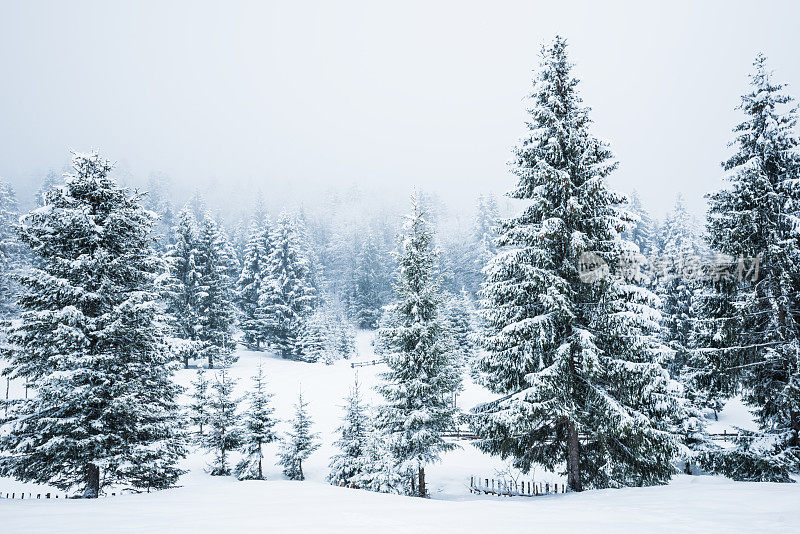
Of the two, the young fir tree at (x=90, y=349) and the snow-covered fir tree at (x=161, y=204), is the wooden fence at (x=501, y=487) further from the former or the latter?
the snow-covered fir tree at (x=161, y=204)

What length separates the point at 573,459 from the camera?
504 inches

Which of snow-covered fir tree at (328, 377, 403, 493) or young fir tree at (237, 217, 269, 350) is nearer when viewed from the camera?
snow-covered fir tree at (328, 377, 403, 493)

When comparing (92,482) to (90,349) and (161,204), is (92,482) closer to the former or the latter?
(90,349)

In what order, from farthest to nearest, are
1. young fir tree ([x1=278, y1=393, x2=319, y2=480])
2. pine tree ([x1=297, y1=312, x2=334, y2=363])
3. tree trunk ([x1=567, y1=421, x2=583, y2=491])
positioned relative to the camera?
pine tree ([x1=297, y1=312, x2=334, y2=363]) → young fir tree ([x1=278, y1=393, x2=319, y2=480]) → tree trunk ([x1=567, y1=421, x2=583, y2=491])

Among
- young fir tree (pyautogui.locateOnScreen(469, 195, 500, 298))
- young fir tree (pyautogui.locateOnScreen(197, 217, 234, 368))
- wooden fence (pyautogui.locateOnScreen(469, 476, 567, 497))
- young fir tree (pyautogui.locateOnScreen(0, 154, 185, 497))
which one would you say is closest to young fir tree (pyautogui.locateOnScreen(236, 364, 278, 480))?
young fir tree (pyautogui.locateOnScreen(0, 154, 185, 497))

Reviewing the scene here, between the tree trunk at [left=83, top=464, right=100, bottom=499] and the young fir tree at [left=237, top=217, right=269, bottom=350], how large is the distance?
112 feet

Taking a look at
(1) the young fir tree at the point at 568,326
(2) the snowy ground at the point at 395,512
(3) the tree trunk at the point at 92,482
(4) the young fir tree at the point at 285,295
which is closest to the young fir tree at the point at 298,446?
(2) the snowy ground at the point at 395,512

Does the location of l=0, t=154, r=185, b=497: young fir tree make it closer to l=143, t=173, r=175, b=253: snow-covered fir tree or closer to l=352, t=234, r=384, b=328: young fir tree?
l=352, t=234, r=384, b=328: young fir tree

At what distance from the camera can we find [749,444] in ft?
42.9

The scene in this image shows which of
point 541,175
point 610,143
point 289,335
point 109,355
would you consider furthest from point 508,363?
point 289,335

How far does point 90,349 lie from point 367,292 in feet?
220

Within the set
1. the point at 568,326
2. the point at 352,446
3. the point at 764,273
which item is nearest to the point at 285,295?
the point at 352,446

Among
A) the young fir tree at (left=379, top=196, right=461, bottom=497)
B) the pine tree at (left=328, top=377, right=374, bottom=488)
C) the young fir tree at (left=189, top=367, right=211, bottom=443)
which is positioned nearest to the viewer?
the young fir tree at (left=379, top=196, right=461, bottom=497)

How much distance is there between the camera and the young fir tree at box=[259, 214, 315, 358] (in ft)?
155
